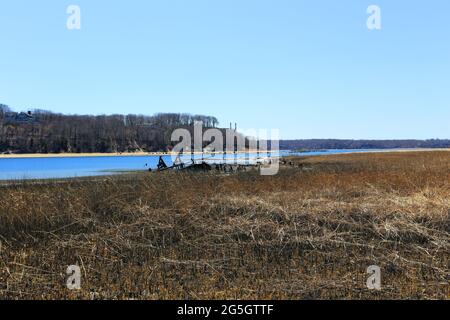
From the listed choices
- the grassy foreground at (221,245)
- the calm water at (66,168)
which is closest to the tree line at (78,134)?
the calm water at (66,168)

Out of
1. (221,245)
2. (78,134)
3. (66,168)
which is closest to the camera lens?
(221,245)

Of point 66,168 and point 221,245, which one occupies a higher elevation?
point 221,245

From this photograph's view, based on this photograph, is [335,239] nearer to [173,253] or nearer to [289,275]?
[289,275]

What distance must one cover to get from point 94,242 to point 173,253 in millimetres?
2061

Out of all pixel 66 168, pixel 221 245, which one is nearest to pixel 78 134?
pixel 66 168

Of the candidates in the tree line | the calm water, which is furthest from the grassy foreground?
the tree line

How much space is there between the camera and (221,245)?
8.80 metres

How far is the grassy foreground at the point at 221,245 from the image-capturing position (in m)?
6.30

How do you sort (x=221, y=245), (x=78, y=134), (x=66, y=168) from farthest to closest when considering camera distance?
1. (x=78, y=134)
2. (x=66, y=168)
3. (x=221, y=245)

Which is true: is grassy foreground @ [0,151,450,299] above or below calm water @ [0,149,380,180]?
above

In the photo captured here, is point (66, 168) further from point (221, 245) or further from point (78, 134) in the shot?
point (78, 134)

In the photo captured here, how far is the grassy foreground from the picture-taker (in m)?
6.30

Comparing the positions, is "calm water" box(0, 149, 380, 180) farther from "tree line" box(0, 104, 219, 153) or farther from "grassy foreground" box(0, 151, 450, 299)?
"tree line" box(0, 104, 219, 153)
